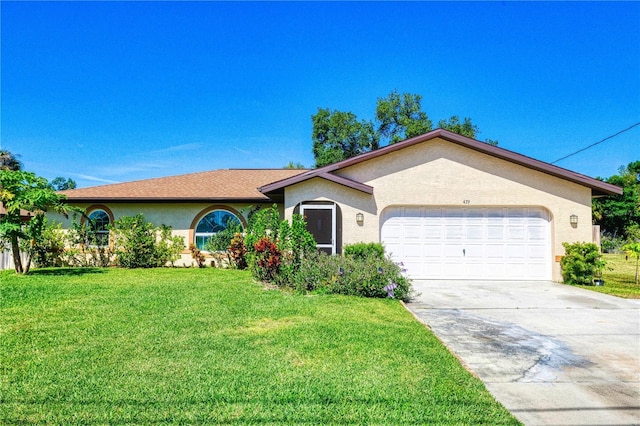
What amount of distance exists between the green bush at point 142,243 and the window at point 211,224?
0.80 meters

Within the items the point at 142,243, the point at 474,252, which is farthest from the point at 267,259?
the point at 474,252

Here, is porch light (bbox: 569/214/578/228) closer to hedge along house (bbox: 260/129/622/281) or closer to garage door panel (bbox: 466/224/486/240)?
hedge along house (bbox: 260/129/622/281)

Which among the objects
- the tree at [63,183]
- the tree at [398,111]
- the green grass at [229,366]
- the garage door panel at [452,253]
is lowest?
the green grass at [229,366]

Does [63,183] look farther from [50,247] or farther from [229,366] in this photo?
[229,366]

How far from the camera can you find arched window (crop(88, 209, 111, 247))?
16656mm

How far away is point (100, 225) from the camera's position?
1689cm

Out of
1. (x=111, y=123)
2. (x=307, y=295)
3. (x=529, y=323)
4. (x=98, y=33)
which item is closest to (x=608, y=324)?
(x=529, y=323)

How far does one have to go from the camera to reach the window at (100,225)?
16.7 metres

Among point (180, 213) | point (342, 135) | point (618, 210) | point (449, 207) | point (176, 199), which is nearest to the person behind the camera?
point (449, 207)

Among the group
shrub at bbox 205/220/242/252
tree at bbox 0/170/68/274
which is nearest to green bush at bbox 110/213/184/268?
shrub at bbox 205/220/242/252

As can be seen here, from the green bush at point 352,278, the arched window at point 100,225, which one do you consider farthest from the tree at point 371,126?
the green bush at point 352,278

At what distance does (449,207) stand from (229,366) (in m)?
11.3

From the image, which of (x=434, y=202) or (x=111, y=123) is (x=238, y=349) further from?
(x=111, y=123)

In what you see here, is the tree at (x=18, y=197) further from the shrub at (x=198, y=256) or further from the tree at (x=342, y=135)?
the tree at (x=342, y=135)
